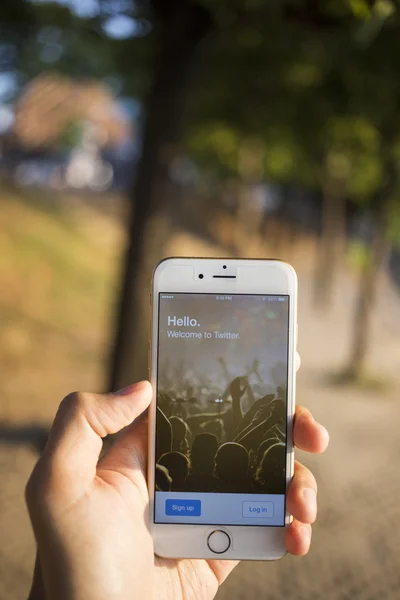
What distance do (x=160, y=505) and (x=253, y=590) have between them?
6.91 feet

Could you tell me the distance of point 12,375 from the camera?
8.35 m

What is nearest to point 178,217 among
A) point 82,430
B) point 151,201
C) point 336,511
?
point 151,201

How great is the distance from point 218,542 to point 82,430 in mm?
585

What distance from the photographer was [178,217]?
8.85m

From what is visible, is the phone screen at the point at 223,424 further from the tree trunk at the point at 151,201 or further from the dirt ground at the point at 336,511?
the tree trunk at the point at 151,201

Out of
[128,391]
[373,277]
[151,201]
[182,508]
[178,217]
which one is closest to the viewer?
[128,391]

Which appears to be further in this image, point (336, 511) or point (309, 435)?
point (336, 511)

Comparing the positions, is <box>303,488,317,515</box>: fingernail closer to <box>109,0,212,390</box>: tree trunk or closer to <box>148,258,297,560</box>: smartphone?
<box>148,258,297,560</box>: smartphone

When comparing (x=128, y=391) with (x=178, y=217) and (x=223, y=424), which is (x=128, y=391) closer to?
(x=223, y=424)

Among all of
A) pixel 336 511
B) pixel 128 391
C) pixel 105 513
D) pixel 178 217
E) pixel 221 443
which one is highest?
pixel 178 217

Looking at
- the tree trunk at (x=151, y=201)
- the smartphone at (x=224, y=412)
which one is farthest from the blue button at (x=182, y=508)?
the tree trunk at (x=151, y=201)

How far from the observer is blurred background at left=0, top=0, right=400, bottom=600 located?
419 cm

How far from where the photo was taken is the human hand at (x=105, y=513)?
5.49 ft

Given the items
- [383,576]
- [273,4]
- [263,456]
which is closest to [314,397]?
[383,576]
